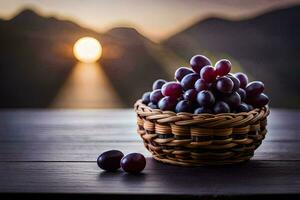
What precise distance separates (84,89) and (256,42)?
54.0 inches

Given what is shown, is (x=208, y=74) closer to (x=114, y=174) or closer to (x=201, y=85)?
(x=201, y=85)

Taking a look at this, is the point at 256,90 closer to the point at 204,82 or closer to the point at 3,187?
the point at 204,82

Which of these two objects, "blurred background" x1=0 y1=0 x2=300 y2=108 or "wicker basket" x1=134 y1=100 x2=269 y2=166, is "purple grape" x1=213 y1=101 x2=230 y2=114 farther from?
"blurred background" x1=0 y1=0 x2=300 y2=108

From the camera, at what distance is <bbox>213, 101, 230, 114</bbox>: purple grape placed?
1.05 metres

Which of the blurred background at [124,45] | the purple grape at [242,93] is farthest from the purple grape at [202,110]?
the blurred background at [124,45]

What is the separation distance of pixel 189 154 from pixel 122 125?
74 cm

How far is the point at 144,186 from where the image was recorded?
0.93m

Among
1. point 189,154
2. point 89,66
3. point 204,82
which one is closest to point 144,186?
point 189,154

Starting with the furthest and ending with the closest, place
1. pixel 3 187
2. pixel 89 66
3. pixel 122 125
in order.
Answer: pixel 89 66 < pixel 122 125 < pixel 3 187

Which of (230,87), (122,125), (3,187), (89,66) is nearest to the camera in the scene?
(3,187)

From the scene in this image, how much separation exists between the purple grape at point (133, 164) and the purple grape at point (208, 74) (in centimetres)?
23

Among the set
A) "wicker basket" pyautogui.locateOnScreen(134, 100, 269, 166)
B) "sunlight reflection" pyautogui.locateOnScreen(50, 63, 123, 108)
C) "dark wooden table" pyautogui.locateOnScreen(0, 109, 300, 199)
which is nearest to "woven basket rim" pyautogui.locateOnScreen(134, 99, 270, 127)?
"wicker basket" pyautogui.locateOnScreen(134, 100, 269, 166)

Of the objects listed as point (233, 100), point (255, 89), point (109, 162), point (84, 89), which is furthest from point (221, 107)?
point (84, 89)

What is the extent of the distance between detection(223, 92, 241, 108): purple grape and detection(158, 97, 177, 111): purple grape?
112 mm
